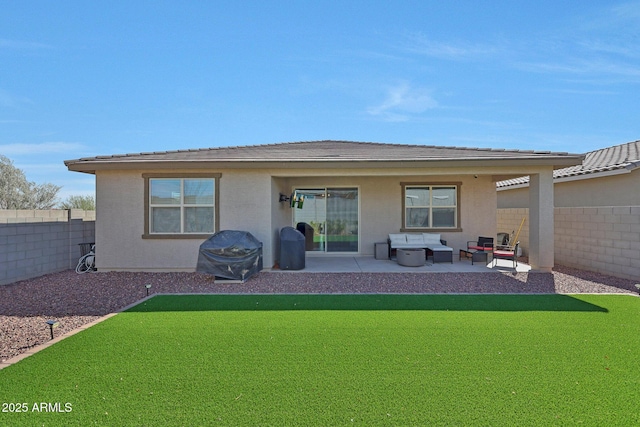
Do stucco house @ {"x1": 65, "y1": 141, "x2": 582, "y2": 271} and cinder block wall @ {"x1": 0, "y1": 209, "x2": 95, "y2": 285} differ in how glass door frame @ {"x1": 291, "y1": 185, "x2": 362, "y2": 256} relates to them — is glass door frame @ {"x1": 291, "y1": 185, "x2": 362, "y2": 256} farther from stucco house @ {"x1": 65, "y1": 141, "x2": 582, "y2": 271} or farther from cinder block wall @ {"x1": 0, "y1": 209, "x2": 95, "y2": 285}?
cinder block wall @ {"x1": 0, "y1": 209, "x2": 95, "y2": 285}

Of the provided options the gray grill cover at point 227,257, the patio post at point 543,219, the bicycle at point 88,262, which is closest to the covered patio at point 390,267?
the patio post at point 543,219

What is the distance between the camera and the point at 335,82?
12.7 metres

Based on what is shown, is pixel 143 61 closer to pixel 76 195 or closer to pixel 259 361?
pixel 259 361

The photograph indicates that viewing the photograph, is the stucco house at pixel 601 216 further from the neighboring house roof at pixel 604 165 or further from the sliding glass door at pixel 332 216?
the sliding glass door at pixel 332 216

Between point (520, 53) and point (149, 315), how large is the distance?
501 inches

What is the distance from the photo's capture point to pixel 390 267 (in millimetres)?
9773

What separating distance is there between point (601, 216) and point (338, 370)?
984cm

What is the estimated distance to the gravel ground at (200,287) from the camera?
5828mm

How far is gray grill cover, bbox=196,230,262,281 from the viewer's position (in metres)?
7.85

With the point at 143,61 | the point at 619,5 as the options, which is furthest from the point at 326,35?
the point at 619,5

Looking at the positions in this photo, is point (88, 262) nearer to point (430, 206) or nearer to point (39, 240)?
point (39, 240)

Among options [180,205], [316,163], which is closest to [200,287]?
[180,205]

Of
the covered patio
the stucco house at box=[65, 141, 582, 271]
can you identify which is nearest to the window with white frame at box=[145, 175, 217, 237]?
the stucco house at box=[65, 141, 582, 271]

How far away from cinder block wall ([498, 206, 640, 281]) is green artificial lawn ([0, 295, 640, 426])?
3.70 meters
